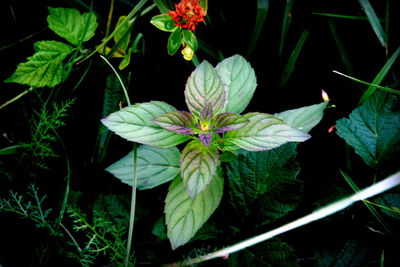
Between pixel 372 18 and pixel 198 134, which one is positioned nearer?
pixel 198 134

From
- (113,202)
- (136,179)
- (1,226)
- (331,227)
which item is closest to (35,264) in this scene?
(1,226)

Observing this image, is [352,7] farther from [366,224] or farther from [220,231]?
[220,231]

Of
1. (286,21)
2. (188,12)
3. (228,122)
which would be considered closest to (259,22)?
(286,21)

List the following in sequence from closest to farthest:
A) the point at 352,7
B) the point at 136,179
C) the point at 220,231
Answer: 1. the point at 136,179
2. the point at 220,231
3. the point at 352,7

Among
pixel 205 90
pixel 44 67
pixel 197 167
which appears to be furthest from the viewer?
pixel 44 67

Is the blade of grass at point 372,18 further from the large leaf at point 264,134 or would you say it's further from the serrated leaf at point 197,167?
Answer: the serrated leaf at point 197,167

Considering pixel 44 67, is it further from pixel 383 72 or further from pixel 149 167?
pixel 383 72

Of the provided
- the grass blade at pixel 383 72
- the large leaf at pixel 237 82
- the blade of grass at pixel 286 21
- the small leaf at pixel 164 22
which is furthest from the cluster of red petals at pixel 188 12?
the grass blade at pixel 383 72
